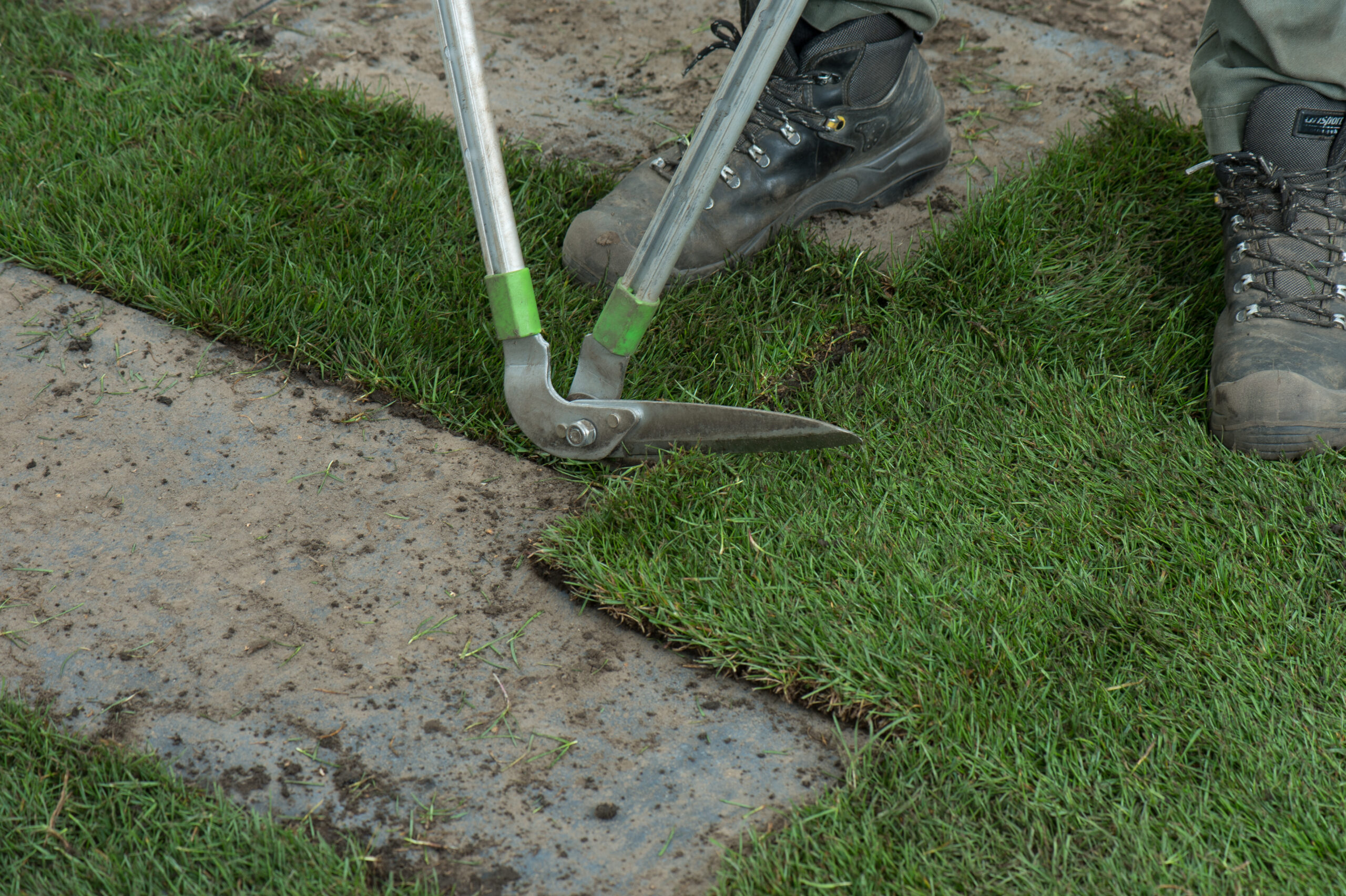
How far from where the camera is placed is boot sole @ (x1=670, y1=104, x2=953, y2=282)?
241 cm

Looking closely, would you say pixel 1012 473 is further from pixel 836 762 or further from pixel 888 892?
pixel 888 892

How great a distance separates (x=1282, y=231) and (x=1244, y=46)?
1.27ft

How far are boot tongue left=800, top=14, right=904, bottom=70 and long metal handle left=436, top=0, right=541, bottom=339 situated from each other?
821mm

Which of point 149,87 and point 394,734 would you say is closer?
point 394,734

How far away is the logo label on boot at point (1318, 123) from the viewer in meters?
2.04

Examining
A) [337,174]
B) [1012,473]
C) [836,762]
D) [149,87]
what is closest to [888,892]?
[836,762]

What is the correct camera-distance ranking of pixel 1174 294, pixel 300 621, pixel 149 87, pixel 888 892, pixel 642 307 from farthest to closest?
pixel 149 87 < pixel 1174 294 < pixel 642 307 < pixel 300 621 < pixel 888 892

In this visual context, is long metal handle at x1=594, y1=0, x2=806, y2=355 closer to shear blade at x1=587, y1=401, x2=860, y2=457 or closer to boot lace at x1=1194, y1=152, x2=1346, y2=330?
shear blade at x1=587, y1=401, x2=860, y2=457

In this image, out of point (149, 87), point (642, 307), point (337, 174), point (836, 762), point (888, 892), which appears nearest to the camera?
point (888, 892)

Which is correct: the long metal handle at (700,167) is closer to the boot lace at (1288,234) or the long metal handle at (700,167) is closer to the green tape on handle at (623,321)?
the green tape on handle at (623,321)

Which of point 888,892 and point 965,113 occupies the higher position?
point 965,113

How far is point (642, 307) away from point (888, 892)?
992 millimetres

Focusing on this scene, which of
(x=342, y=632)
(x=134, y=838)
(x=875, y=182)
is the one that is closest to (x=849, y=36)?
(x=875, y=182)

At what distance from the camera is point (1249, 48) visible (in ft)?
6.82
